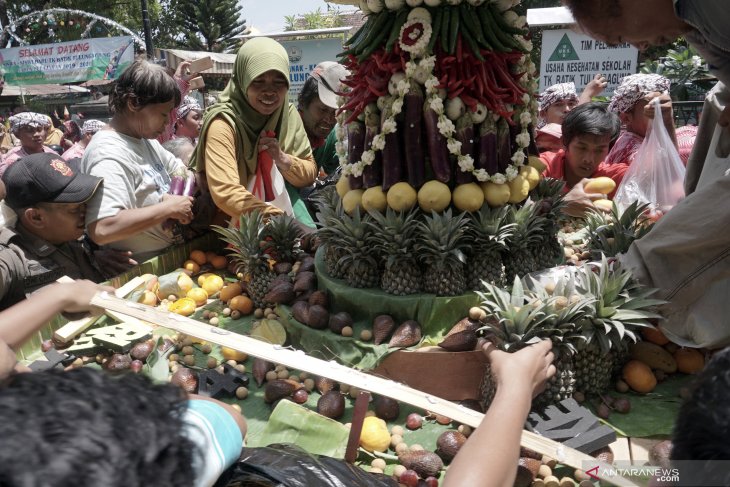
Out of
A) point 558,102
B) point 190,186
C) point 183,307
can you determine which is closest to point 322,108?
point 190,186

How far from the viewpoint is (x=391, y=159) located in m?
2.41

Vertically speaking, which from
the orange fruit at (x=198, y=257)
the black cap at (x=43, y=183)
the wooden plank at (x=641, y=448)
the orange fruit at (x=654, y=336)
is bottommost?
the wooden plank at (x=641, y=448)

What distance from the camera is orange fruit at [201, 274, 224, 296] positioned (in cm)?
324

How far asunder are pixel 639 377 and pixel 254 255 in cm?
191

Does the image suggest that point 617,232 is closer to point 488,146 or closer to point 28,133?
point 488,146

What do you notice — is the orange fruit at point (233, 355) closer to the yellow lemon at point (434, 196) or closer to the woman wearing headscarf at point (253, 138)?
the woman wearing headscarf at point (253, 138)

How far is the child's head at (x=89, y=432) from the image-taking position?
62 cm

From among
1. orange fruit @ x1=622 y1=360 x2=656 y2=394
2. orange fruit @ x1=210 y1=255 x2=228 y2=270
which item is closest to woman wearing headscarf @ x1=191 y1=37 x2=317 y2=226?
orange fruit @ x1=210 y1=255 x2=228 y2=270

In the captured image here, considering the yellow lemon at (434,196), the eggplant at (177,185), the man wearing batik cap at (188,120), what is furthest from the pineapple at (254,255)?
the man wearing batik cap at (188,120)

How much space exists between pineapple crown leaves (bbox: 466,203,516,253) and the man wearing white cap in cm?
182

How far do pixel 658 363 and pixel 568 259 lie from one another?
790 millimetres

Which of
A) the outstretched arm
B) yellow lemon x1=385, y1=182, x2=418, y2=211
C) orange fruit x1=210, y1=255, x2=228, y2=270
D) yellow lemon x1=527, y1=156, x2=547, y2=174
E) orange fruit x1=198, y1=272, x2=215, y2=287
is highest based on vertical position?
yellow lemon x1=527, y1=156, x2=547, y2=174

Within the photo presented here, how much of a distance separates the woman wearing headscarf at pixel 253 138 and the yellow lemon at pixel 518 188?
134 cm

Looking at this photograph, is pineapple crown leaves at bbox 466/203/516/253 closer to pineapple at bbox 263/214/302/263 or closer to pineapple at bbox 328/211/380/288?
pineapple at bbox 328/211/380/288
